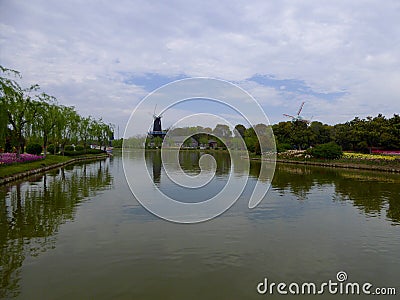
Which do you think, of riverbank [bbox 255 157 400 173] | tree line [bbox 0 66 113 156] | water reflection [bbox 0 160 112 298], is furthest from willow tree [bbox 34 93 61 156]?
riverbank [bbox 255 157 400 173]

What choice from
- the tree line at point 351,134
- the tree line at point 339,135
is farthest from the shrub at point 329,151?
the tree line at point 351,134

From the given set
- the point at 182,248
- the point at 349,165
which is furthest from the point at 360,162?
the point at 182,248

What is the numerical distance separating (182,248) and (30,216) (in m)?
5.09

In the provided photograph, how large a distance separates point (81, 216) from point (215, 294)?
5.87 meters

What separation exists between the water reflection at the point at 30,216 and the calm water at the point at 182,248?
25 mm

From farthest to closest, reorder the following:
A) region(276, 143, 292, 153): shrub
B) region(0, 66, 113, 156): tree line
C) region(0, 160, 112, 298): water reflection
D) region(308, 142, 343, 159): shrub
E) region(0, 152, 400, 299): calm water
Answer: region(276, 143, 292, 153): shrub < region(308, 142, 343, 159): shrub < region(0, 66, 113, 156): tree line < region(0, 160, 112, 298): water reflection < region(0, 152, 400, 299): calm water

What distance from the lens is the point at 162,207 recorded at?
11.4m

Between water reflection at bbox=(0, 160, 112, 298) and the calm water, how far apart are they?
25 millimetres

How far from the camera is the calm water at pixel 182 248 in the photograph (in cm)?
540

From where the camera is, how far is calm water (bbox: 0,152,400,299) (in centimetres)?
540

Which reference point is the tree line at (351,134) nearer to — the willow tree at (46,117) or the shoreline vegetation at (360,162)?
the shoreline vegetation at (360,162)

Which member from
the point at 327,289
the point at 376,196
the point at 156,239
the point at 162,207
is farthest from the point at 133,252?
the point at 376,196

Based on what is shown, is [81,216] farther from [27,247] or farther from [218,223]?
[218,223]

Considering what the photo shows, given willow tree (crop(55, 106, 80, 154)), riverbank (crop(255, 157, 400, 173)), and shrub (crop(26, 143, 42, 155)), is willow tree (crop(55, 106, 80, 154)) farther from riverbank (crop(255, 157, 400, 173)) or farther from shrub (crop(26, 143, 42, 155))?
riverbank (crop(255, 157, 400, 173))
